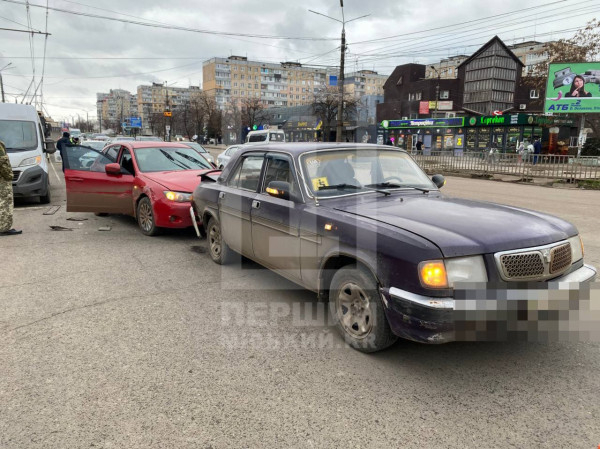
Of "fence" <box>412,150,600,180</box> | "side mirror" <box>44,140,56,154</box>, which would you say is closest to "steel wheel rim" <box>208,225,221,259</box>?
"side mirror" <box>44,140,56,154</box>

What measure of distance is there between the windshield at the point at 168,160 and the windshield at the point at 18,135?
15.8ft

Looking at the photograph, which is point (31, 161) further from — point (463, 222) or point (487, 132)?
point (487, 132)

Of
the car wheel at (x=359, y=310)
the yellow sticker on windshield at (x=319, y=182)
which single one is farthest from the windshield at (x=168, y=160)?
the car wheel at (x=359, y=310)

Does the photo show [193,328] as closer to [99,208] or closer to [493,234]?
[493,234]

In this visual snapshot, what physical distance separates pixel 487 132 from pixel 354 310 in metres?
41.8

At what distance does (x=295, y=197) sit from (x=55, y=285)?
10.5ft

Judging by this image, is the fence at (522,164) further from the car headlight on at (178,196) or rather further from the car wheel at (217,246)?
the car wheel at (217,246)

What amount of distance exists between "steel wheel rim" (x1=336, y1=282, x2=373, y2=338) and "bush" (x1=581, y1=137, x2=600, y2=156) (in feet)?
115

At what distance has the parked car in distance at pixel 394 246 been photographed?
2.93 meters

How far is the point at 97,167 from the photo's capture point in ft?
28.1

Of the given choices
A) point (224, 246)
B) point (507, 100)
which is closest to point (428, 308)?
point (224, 246)

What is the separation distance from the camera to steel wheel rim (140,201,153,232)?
7.81m

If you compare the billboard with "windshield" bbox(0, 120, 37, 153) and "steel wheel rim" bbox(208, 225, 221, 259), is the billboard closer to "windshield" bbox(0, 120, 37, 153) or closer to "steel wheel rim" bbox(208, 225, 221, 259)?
"windshield" bbox(0, 120, 37, 153)

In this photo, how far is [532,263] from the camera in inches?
120
